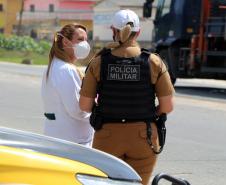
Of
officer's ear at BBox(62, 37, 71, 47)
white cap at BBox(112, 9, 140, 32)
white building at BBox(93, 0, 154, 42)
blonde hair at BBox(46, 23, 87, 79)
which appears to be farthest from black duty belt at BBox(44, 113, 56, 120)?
white building at BBox(93, 0, 154, 42)

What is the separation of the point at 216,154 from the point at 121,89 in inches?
201

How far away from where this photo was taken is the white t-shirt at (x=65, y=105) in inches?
203

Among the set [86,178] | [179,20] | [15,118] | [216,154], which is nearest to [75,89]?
[86,178]

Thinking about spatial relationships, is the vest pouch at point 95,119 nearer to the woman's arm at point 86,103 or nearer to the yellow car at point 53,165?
the woman's arm at point 86,103

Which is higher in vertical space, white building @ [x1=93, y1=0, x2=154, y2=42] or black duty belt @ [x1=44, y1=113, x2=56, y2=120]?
black duty belt @ [x1=44, y1=113, x2=56, y2=120]

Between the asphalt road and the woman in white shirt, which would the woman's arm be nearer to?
the woman in white shirt

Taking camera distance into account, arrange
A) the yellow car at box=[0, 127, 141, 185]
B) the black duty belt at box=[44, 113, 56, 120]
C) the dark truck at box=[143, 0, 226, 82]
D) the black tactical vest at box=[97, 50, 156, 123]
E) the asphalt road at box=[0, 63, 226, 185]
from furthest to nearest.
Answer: the dark truck at box=[143, 0, 226, 82] → the asphalt road at box=[0, 63, 226, 185] → the black duty belt at box=[44, 113, 56, 120] → the black tactical vest at box=[97, 50, 156, 123] → the yellow car at box=[0, 127, 141, 185]

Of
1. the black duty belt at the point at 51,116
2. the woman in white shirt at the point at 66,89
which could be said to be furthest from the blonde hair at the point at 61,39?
the black duty belt at the point at 51,116

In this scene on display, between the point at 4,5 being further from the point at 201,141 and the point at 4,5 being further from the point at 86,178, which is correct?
the point at 86,178

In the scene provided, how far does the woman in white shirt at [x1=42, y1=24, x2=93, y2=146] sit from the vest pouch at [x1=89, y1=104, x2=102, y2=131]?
0.25 metres

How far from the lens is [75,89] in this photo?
5.16m

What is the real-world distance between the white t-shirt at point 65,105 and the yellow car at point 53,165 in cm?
153

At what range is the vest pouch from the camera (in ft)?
15.8

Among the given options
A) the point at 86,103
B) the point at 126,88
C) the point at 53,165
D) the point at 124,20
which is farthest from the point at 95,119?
the point at 53,165
